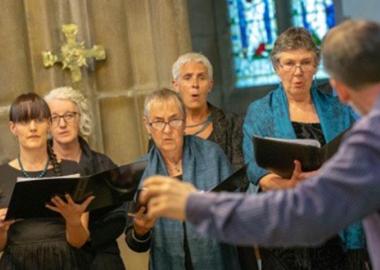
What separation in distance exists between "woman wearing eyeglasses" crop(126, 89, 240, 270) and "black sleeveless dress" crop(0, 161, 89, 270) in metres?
0.26

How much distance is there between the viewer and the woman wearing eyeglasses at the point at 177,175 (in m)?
3.21

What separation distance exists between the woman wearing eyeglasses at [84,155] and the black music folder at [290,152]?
0.68 metres

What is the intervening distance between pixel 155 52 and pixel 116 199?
168 cm

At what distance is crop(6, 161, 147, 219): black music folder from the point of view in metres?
2.79

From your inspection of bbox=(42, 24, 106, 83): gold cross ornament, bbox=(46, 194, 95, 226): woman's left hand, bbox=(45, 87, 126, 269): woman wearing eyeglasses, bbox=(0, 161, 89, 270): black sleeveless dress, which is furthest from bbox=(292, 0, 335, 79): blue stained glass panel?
bbox=(46, 194, 95, 226): woman's left hand

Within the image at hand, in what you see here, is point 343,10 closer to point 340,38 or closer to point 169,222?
point 169,222

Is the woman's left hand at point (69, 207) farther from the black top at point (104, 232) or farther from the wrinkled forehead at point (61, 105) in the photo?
the wrinkled forehead at point (61, 105)

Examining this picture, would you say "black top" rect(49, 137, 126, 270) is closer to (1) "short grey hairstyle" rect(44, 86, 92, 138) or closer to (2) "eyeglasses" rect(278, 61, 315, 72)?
(1) "short grey hairstyle" rect(44, 86, 92, 138)

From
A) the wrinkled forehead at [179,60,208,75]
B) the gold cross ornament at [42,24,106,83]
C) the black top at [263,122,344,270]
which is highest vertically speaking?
the gold cross ornament at [42,24,106,83]

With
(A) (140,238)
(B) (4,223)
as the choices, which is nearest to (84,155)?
(A) (140,238)

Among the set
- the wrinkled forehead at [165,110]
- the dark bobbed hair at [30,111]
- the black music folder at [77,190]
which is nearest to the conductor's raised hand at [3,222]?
the black music folder at [77,190]

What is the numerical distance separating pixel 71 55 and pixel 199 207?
8.47 ft

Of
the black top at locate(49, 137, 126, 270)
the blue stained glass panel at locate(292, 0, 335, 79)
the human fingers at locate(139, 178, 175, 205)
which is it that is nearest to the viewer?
the human fingers at locate(139, 178, 175, 205)

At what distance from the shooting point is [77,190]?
9.41 ft
